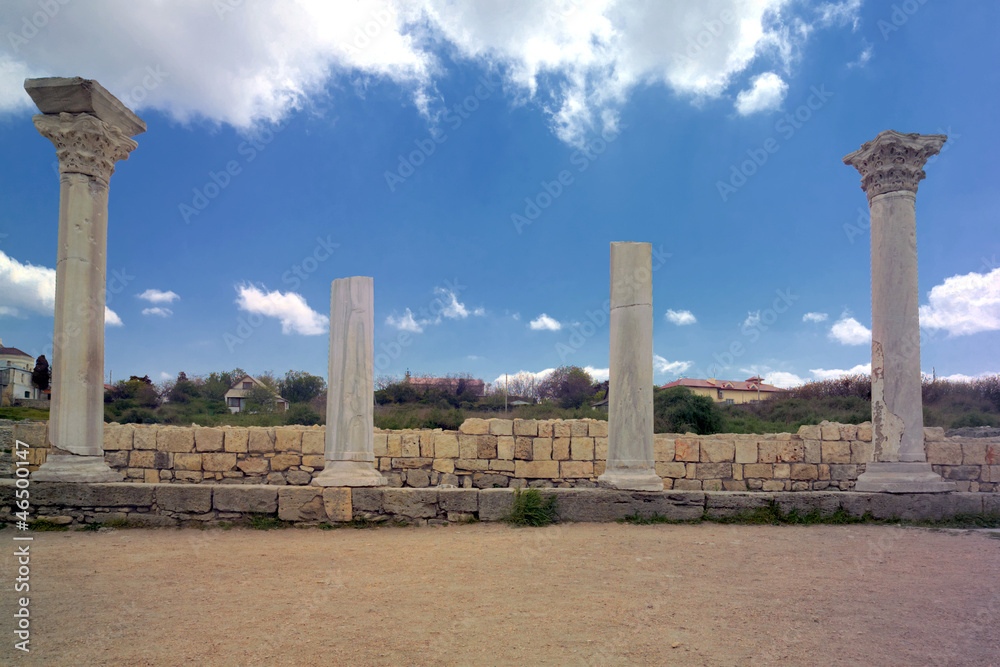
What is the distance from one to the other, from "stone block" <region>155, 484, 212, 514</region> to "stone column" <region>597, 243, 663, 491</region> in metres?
5.23

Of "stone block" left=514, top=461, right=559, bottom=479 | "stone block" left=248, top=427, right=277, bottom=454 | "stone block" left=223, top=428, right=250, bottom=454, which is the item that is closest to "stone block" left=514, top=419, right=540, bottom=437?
"stone block" left=514, top=461, right=559, bottom=479

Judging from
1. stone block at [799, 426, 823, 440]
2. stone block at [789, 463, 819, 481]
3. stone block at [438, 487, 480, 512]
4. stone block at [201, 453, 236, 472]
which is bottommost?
stone block at [789, 463, 819, 481]

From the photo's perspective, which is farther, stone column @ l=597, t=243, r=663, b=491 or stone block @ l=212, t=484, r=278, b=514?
stone column @ l=597, t=243, r=663, b=491

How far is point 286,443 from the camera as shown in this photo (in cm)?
1254

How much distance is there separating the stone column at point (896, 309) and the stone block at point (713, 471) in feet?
12.1

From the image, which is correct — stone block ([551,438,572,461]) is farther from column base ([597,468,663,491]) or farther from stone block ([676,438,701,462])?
column base ([597,468,663,491])

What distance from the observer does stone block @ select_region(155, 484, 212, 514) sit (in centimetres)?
755

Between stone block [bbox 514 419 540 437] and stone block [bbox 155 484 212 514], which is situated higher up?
stone block [bbox 514 419 540 437]

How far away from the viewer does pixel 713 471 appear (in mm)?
12352

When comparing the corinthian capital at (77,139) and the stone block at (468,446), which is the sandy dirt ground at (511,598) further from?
the stone block at (468,446)

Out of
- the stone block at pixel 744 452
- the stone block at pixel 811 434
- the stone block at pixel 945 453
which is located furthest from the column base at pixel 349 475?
the stone block at pixel 945 453

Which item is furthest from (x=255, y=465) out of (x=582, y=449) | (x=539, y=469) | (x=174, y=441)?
(x=582, y=449)

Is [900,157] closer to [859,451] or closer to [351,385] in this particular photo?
[859,451]

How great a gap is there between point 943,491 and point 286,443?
11.6 m
